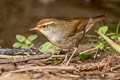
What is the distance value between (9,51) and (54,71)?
4.65 feet

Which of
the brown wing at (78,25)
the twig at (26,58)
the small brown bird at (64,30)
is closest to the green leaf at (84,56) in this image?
the small brown bird at (64,30)

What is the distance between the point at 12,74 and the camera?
5.74 metres

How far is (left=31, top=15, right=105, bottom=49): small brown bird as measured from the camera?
6.47m

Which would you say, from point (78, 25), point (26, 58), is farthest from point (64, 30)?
point (26, 58)

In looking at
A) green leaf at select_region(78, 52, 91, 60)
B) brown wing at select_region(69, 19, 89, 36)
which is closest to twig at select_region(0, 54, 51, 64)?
green leaf at select_region(78, 52, 91, 60)

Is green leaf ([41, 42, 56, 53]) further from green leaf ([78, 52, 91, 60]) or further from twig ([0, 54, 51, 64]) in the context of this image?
green leaf ([78, 52, 91, 60])

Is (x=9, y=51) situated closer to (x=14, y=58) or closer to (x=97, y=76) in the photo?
(x=14, y=58)

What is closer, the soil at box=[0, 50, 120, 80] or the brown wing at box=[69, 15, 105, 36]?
the soil at box=[0, 50, 120, 80]

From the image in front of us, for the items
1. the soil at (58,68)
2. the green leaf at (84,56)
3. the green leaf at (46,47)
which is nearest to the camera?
the soil at (58,68)

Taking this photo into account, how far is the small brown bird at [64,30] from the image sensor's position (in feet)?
21.2

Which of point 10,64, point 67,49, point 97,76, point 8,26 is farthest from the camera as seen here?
point 8,26

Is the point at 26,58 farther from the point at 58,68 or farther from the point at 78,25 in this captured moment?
the point at 78,25

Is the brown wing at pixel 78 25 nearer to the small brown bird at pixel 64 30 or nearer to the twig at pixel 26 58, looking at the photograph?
the small brown bird at pixel 64 30

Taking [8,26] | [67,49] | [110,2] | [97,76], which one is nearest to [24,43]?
[67,49]
